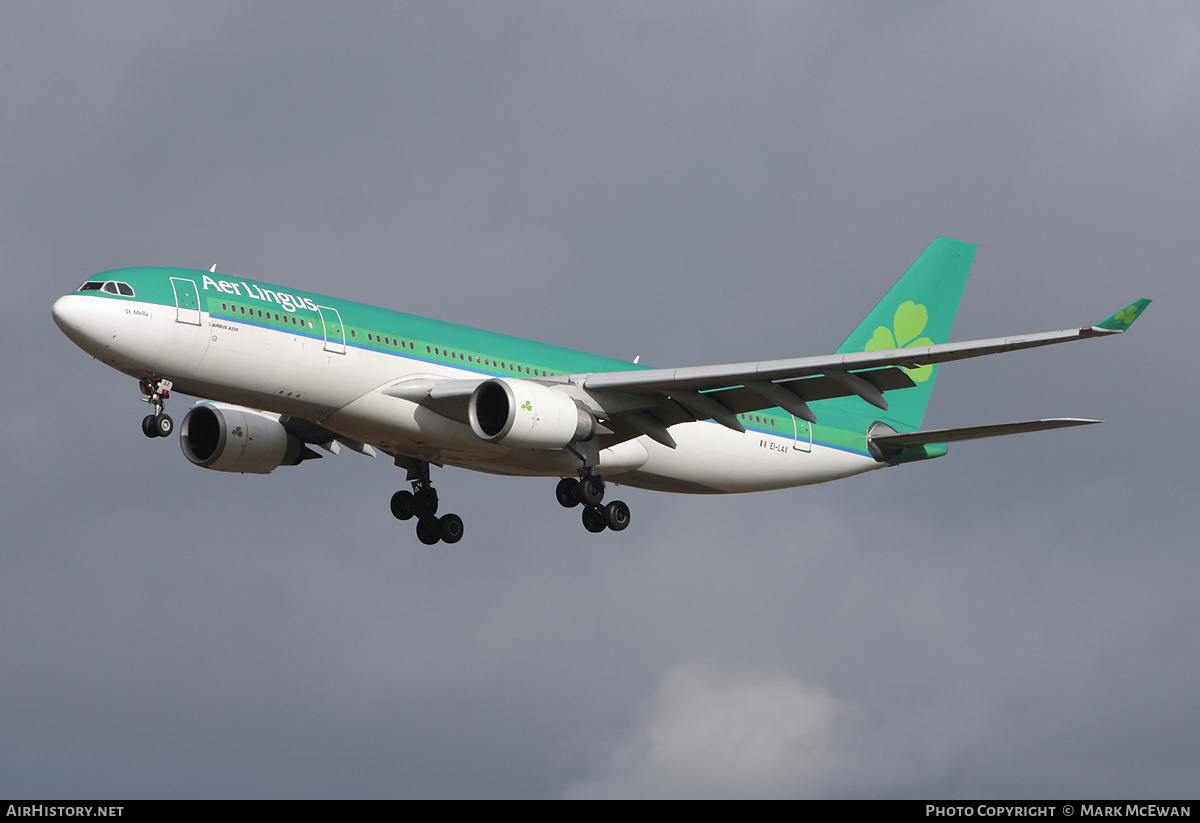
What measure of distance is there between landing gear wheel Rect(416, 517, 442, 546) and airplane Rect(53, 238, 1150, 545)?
0.05 m

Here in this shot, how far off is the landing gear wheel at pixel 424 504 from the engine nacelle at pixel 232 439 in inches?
149

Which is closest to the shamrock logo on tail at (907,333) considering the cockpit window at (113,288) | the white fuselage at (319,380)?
the white fuselage at (319,380)

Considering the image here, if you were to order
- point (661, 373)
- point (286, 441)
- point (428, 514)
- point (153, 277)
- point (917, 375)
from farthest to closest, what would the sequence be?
point (917, 375)
point (428, 514)
point (286, 441)
point (661, 373)
point (153, 277)

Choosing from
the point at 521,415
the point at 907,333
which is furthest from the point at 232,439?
the point at 907,333

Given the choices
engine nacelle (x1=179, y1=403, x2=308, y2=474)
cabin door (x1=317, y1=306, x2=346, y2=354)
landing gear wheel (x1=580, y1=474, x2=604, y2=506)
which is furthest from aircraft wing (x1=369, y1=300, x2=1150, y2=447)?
engine nacelle (x1=179, y1=403, x2=308, y2=474)

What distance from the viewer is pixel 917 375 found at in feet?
143

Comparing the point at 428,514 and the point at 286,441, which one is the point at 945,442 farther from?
the point at 286,441

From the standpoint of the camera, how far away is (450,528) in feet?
126

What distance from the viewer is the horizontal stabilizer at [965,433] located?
32.2m

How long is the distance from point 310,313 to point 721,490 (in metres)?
12.3

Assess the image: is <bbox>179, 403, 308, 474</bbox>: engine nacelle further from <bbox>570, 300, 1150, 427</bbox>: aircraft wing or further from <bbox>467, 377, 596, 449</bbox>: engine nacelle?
<bbox>570, 300, 1150, 427</bbox>: aircraft wing

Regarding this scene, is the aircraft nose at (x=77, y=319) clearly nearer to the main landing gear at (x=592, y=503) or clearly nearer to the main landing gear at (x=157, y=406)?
the main landing gear at (x=157, y=406)

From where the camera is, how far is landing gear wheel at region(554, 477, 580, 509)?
34.7 metres
